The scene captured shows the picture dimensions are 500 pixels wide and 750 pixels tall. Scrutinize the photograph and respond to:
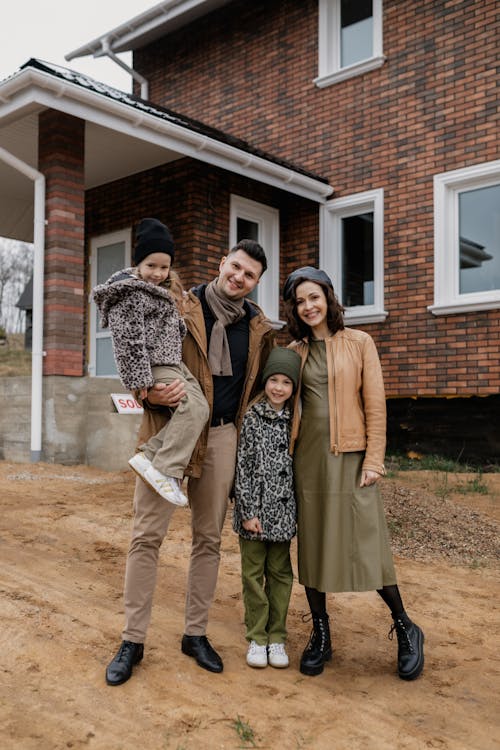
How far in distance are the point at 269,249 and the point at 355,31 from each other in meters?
3.48

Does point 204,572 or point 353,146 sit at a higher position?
point 353,146

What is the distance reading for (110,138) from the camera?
885 cm

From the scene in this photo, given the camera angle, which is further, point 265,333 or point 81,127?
point 81,127

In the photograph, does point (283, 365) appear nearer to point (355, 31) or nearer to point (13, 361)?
point (355, 31)

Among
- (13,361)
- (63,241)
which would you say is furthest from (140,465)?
(13,361)

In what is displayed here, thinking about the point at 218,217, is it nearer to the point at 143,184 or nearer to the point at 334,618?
the point at 143,184

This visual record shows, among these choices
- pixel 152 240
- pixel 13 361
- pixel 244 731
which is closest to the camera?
pixel 244 731

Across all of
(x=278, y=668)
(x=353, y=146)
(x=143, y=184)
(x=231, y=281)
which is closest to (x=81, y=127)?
(x=143, y=184)

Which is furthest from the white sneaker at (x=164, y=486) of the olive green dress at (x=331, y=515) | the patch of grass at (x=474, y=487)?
the patch of grass at (x=474, y=487)

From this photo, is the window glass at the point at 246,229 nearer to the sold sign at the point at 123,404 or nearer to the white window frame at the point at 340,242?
the white window frame at the point at 340,242

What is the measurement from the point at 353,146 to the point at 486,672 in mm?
8380

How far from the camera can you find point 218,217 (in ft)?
32.5

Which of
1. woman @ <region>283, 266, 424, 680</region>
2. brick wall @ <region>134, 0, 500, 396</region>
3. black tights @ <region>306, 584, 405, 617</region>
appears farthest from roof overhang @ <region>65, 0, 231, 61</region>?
black tights @ <region>306, 584, 405, 617</region>

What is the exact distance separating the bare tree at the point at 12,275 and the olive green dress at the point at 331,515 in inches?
1987
